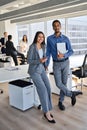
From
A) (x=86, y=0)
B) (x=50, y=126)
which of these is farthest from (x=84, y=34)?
(x=50, y=126)

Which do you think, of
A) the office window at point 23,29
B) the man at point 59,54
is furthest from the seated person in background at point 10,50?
the man at point 59,54

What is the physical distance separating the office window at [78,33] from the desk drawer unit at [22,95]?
11.9 feet

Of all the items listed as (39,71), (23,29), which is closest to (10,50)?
(23,29)

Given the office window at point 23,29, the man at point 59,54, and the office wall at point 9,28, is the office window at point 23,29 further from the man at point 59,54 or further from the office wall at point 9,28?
the man at point 59,54

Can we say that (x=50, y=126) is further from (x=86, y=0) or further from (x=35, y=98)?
(x=86, y=0)

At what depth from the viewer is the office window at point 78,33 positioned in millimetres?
6727

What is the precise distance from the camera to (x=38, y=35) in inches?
117

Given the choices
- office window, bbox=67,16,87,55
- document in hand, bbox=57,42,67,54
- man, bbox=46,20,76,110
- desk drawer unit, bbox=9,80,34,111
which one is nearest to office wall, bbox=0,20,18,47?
office window, bbox=67,16,87,55

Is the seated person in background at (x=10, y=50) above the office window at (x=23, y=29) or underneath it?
underneath

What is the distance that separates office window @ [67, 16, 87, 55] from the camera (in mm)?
6727

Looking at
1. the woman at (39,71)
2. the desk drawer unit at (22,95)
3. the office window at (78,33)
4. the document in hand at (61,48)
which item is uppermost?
the office window at (78,33)

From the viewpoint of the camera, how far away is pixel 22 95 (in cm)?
342

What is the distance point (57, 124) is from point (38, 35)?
1.46m

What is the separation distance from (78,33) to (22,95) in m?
4.40
